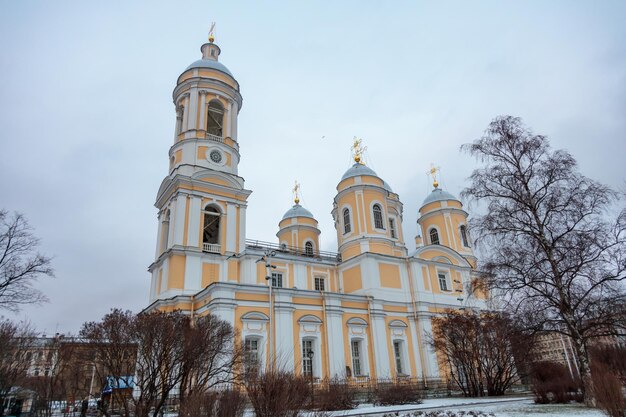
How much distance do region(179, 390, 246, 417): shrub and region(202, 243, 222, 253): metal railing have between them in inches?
698

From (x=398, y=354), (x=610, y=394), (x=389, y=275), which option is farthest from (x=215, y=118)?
(x=610, y=394)

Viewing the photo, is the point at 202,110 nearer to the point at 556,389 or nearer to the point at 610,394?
the point at 556,389

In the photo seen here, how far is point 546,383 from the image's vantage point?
622 inches

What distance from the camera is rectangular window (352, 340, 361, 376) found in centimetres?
2470

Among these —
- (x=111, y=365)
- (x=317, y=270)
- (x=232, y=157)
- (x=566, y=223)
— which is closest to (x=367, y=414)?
(x=111, y=365)

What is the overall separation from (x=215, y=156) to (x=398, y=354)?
1727 cm

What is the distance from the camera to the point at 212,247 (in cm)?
2512

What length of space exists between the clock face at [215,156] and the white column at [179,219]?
3.44 meters

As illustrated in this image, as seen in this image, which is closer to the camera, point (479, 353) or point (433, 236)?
point (479, 353)

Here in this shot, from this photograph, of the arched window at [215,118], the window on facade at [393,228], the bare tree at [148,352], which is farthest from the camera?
the window on facade at [393,228]

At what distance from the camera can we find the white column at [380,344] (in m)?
24.9

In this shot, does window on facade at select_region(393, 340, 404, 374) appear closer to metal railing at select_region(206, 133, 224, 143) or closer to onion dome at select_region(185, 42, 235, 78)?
metal railing at select_region(206, 133, 224, 143)

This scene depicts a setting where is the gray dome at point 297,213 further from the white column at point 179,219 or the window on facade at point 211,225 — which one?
the white column at point 179,219

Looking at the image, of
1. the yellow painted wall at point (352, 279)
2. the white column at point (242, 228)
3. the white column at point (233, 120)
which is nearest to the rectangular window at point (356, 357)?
the yellow painted wall at point (352, 279)
